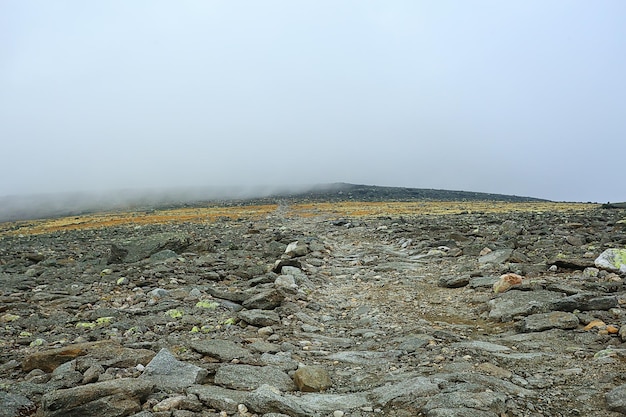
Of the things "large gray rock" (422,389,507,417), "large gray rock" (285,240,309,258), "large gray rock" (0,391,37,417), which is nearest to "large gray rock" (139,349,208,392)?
"large gray rock" (0,391,37,417)

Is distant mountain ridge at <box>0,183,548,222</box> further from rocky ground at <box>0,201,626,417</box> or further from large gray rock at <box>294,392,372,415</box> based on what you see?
large gray rock at <box>294,392,372,415</box>

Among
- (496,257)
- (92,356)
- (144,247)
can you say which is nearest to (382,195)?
(144,247)

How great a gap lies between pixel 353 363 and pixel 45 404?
4.08 meters

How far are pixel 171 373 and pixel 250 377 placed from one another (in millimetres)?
998

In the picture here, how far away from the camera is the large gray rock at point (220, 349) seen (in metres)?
6.43

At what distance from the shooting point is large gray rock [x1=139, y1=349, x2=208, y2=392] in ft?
16.9

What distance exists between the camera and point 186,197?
135750 mm

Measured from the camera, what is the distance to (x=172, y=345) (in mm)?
6969

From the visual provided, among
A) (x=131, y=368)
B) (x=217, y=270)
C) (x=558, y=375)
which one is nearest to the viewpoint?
(x=558, y=375)

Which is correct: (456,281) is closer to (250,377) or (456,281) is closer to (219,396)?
(250,377)

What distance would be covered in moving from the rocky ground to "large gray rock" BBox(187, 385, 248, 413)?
0.9 inches

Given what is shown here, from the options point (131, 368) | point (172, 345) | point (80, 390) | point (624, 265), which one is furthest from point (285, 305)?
point (624, 265)

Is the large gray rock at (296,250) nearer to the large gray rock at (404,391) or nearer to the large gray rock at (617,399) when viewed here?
the large gray rock at (404,391)

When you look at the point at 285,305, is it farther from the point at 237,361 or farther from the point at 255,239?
the point at 255,239
